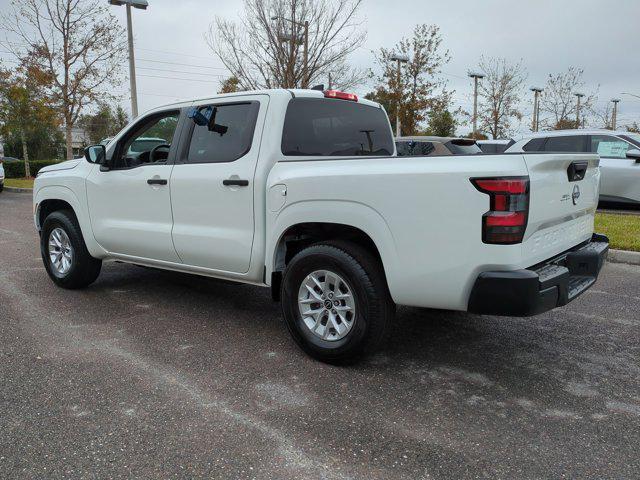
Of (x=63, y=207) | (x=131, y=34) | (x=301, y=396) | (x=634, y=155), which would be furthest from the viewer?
(x=131, y=34)

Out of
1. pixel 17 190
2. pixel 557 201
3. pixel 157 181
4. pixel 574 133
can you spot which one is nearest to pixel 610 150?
pixel 574 133

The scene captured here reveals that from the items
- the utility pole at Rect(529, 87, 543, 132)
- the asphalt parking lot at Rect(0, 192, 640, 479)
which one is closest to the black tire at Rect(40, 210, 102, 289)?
the asphalt parking lot at Rect(0, 192, 640, 479)

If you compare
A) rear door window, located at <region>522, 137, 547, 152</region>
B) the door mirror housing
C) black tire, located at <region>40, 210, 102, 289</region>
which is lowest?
black tire, located at <region>40, 210, 102, 289</region>

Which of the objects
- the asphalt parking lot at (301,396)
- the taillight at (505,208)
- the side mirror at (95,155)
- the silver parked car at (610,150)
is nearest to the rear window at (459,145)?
the silver parked car at (610,150)

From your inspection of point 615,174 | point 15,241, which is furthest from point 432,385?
point 615,174

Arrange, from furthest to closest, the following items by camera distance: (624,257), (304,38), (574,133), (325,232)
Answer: (304,38), (574,133), (624,257), (325,232)

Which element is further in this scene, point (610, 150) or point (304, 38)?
point (304, 38)

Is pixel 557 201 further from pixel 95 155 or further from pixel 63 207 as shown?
pixel 63 207

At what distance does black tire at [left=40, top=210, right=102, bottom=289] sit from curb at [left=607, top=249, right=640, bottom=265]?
617 cm

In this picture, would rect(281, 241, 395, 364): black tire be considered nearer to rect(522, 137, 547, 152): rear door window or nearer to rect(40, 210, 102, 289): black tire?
rect(40, 210, 102, 289): black tire

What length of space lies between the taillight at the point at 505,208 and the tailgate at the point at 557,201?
0.08 meters

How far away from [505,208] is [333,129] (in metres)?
1.87

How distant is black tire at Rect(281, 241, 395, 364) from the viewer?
3.41 metres

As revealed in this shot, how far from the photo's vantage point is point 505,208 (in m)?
2.91
